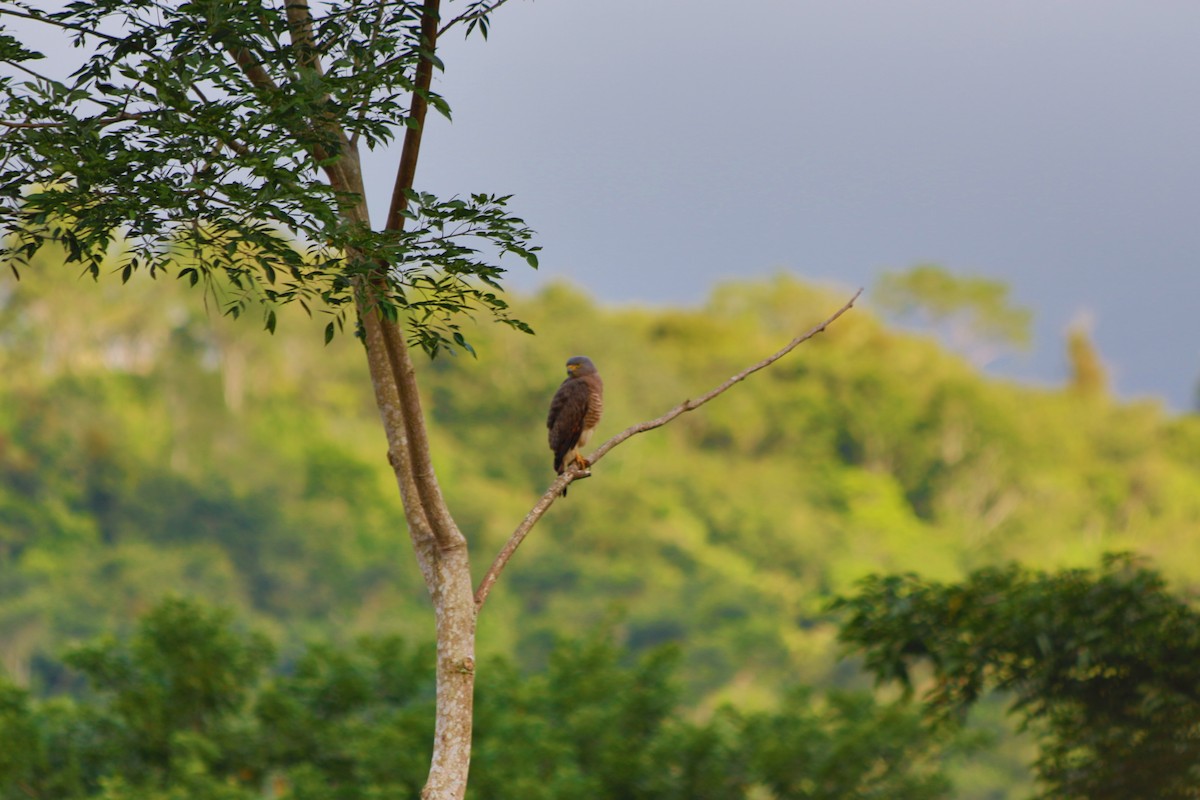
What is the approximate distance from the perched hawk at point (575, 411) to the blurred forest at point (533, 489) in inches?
1201

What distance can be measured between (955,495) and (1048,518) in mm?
4225

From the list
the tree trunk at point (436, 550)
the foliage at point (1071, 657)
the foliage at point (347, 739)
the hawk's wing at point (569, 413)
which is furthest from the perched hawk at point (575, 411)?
the foliage at point (347, 739)

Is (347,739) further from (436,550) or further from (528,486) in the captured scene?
(528,486)

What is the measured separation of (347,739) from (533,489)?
1567 inches

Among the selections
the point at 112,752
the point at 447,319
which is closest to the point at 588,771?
the point at 112,752

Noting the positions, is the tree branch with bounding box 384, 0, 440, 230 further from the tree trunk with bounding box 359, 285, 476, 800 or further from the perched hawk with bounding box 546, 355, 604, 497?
the perched hawk with bounding box 546, 355, 604, 497

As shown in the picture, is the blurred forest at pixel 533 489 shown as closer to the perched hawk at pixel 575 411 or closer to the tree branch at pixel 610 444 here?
the perched hawk at pixel 575 411

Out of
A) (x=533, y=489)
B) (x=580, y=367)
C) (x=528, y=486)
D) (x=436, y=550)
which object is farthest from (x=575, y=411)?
(x=528, y=486)

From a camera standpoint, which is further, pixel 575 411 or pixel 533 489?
pixel 533 489

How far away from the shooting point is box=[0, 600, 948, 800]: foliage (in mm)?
12430

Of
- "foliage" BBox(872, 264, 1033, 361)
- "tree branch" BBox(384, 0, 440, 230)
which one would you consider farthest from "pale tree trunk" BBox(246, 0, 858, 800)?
"foliage" BBox(872, 264, 1033, 361)

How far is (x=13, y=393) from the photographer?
4850 cm

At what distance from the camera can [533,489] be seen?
53.3 metres

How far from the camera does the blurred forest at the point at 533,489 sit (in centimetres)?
4491
